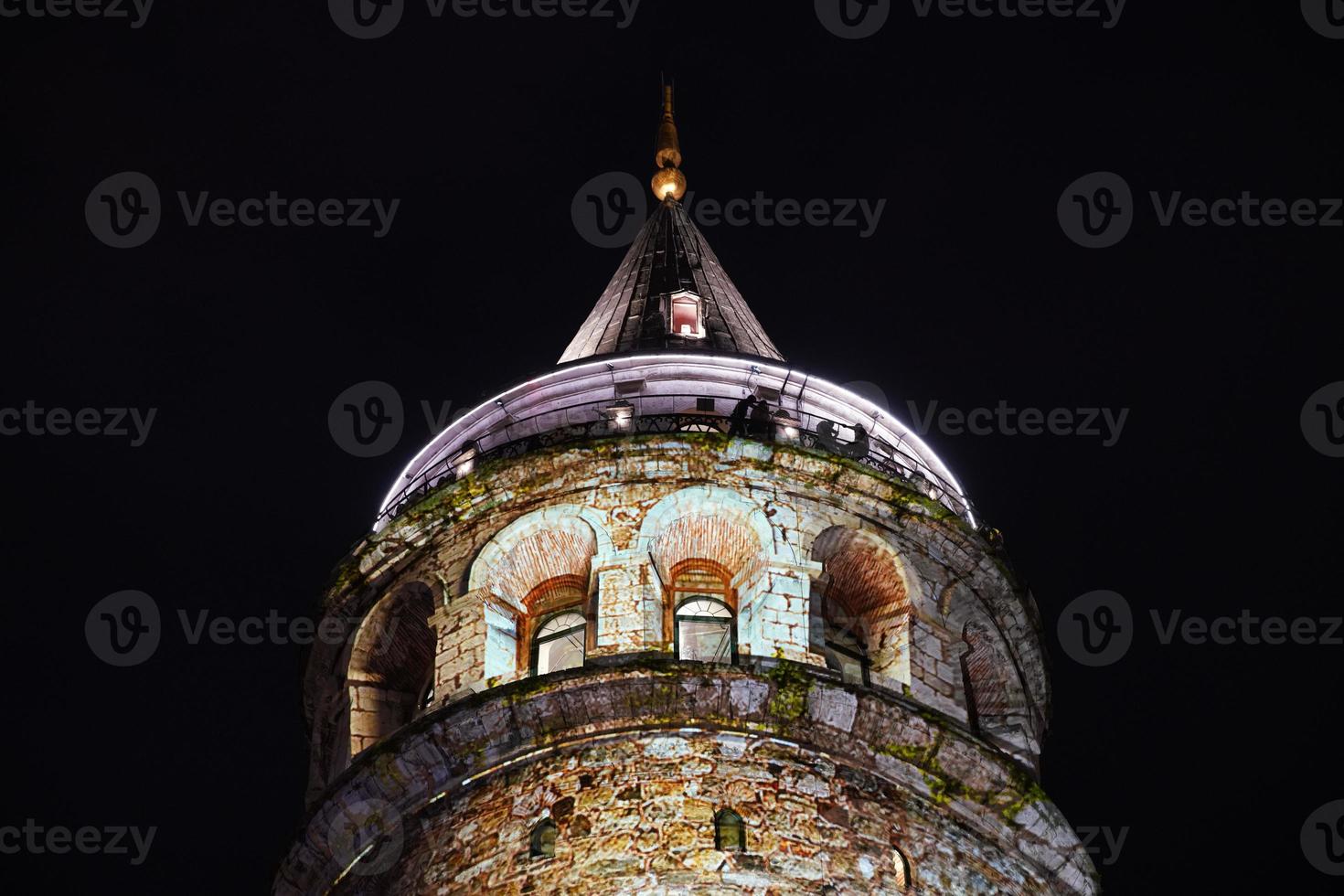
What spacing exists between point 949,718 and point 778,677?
2.42 m

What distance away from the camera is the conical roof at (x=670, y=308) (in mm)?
43938

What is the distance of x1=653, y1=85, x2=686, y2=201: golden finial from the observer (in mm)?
51125

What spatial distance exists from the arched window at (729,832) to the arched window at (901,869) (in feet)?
6.54

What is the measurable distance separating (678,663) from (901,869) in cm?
374

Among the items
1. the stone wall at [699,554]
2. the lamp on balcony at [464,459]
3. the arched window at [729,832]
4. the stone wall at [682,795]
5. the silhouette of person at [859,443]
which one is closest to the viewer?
the arched window at [729,832]

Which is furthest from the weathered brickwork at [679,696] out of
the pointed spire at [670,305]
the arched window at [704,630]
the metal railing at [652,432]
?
the pointed spire at [670,305]

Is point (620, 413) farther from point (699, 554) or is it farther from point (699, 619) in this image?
point (699, 619)

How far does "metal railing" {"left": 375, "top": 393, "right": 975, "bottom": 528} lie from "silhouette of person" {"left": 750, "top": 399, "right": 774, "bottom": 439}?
0.01 meters

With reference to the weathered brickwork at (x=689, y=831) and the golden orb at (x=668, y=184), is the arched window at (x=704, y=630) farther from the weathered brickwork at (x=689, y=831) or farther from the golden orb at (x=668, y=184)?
the golden orb at (x=668, y=184)

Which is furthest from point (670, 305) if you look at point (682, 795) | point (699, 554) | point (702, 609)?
point (682, 795)

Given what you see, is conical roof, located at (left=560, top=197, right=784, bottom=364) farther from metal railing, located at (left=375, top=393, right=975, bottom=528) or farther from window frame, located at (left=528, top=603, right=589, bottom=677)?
window frame, located at (left=528, top=603, right=589, bottom=677)

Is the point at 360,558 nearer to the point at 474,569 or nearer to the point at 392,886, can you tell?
the point at 474,569

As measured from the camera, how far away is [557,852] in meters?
33.2

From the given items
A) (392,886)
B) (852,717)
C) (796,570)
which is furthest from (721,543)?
(392,886)
